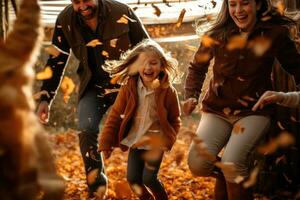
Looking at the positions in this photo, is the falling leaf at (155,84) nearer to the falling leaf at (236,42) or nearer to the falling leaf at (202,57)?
the falling leaf at (202,57)

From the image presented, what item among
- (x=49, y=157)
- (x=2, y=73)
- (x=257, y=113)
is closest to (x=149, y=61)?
(x=257, y=113)

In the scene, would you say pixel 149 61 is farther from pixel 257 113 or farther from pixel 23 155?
pixel 23 155

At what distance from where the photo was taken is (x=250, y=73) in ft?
15.5

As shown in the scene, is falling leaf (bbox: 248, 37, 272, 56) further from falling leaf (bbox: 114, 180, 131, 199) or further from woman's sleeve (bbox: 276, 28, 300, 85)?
falling leaf (bbox: 114, 180, 131, 199)

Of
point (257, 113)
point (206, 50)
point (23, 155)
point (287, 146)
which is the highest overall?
point (23, 155)

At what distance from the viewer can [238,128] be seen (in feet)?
15.3

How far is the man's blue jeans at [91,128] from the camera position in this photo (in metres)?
5.44

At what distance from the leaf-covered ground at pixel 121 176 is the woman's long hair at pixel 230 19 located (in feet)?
3.13

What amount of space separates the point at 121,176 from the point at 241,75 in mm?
3413

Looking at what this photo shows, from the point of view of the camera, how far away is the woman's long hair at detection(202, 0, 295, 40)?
15.9 feet

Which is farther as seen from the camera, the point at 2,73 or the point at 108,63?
the point at 108,63

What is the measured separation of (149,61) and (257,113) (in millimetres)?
1129

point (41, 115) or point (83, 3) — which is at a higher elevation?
point (83, 3)

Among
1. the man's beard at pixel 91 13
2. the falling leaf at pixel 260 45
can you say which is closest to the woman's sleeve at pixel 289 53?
the falling leaf at pixel 260 45
